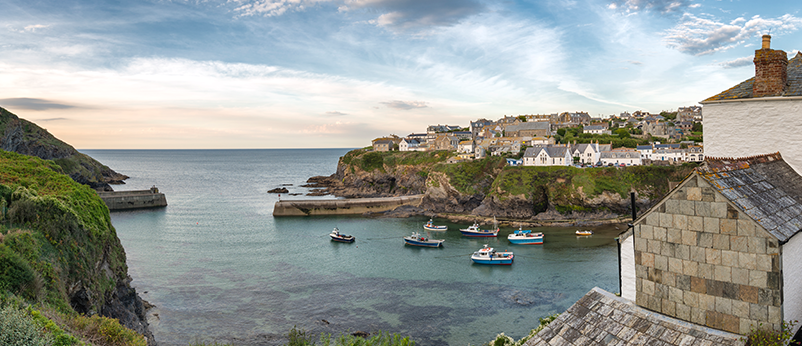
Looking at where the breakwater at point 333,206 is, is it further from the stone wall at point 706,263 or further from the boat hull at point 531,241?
the stone wall at point 706,263

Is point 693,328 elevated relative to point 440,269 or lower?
elevated

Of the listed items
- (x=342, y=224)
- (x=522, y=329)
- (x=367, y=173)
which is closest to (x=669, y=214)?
(x=522, y=329)

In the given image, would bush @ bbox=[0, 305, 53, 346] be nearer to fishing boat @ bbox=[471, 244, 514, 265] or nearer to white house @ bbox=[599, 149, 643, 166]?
fishing boat @ bbox=[471, 244, 514, 265]

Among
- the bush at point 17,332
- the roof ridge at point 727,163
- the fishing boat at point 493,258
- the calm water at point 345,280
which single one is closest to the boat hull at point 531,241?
the calm water at point 345,280

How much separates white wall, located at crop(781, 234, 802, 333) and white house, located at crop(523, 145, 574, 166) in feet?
221

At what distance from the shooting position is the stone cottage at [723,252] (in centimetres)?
676

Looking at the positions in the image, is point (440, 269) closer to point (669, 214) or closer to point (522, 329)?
point (522, 329)

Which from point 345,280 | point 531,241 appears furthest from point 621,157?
point 345,280

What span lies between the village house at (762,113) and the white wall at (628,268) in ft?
13.7

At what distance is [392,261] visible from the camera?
40.8 metres

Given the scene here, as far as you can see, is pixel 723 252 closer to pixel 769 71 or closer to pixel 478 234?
pixel 769 71

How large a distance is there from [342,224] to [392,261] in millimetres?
20885

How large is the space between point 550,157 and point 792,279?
67802 millimetres

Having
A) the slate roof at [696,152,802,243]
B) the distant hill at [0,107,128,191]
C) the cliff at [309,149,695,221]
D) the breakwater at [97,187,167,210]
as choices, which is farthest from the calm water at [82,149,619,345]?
the distant hill at [0,107,128,191]
